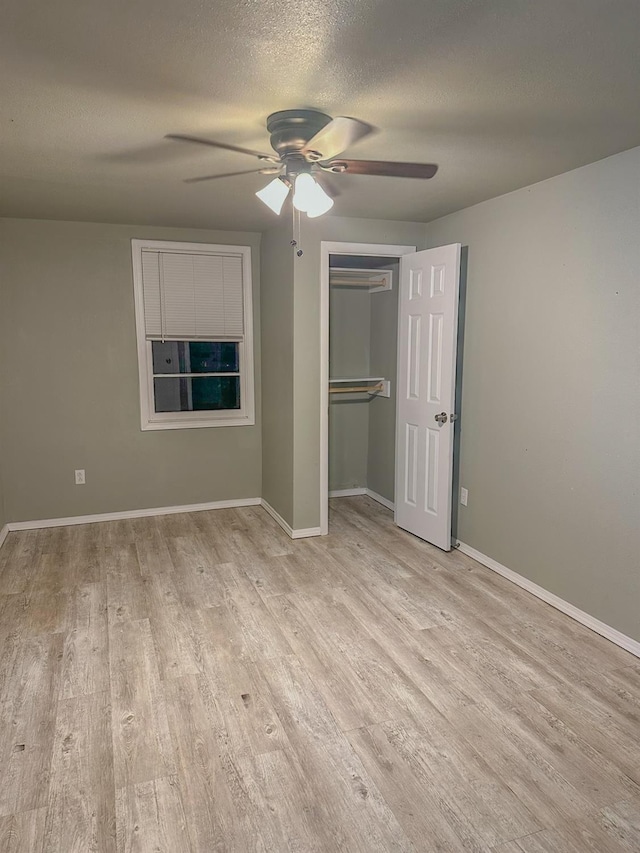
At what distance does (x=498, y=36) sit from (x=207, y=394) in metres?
3.72

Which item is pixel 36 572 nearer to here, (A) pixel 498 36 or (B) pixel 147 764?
(B) pixel 147 764

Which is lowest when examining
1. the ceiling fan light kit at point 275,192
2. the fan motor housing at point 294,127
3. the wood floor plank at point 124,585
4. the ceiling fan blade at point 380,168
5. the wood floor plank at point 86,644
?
the wood floor plank at point 86,644

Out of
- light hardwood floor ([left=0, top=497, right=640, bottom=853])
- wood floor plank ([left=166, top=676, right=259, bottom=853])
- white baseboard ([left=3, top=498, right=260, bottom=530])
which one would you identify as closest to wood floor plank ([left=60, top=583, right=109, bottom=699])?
light hardwood floor ([left=0, top=497, right=640, bottom=853])

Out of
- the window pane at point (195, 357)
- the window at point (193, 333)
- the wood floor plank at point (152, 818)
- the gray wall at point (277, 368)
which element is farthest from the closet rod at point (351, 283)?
the wood floor plank at point (152, 818)

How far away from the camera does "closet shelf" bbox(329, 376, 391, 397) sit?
5.05 metres

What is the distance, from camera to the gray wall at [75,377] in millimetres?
4301

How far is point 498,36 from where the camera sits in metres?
1.60

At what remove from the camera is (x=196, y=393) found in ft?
16.0

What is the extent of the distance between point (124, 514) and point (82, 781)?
296 centimetres

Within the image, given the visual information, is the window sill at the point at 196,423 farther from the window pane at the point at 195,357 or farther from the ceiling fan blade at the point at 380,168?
the ceiling fan blade at the point at 380,168

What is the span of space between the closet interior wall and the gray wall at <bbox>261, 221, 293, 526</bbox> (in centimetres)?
67

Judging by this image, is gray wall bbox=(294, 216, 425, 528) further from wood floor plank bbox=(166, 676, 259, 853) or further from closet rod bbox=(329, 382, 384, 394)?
wood floor plank bbox=(166, 676, 259, 853)

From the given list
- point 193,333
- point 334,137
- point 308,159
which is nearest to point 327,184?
point 308,159

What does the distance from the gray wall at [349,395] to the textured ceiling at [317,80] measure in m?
2.18
